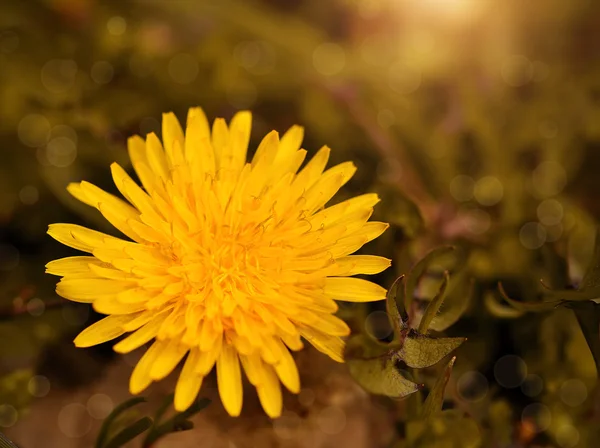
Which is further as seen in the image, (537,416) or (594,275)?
(537,416)

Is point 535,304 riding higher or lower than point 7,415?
lower

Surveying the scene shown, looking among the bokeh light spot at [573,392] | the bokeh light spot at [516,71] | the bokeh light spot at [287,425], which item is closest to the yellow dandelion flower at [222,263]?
the bokeh light spot at [287,425]

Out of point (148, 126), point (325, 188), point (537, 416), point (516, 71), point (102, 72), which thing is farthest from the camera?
point (516, 71)

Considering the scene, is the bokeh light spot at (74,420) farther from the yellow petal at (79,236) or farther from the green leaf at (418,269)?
the green leaf at (418,269)

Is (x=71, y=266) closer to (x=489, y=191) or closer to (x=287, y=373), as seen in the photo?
(x=287, y=373)

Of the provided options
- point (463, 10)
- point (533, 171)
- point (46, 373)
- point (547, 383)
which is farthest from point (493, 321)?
point (463, 10)

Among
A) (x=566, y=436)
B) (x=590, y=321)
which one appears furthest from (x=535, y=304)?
(x=566, y=436)

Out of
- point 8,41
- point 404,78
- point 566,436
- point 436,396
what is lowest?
point 566,436
